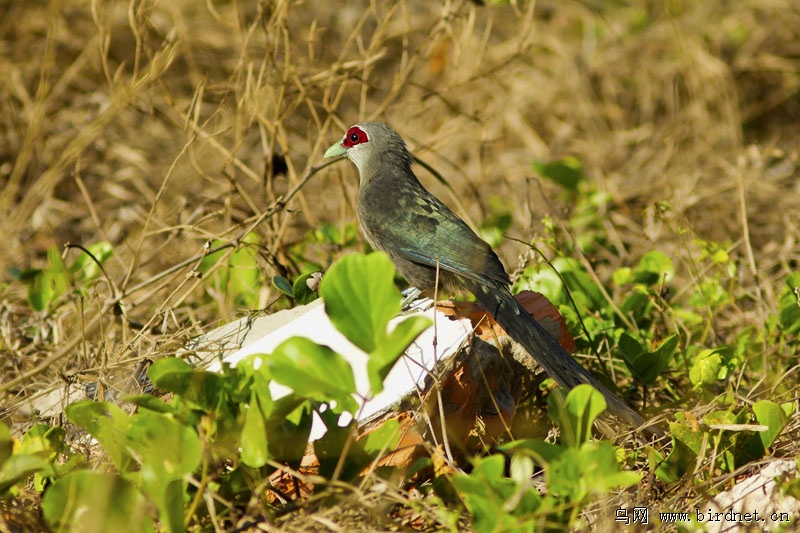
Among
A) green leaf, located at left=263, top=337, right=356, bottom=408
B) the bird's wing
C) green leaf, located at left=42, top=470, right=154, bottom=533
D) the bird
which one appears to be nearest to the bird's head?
the bird

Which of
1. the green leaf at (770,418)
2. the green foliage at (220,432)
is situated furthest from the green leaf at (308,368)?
the green leaf at (770,418)

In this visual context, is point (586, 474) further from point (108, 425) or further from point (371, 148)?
point (371, 148)

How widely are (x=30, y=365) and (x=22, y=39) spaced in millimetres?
4833

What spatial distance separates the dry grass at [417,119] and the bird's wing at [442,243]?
0.77m

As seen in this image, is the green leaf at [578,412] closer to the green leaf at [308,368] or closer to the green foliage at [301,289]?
the green leaf at [308,368]

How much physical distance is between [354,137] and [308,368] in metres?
2.84

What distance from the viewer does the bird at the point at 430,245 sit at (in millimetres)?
3428

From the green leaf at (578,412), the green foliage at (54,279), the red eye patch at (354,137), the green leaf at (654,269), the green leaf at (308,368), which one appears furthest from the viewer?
the red eye patch at (354,137)

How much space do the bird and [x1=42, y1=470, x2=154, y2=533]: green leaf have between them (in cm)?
131

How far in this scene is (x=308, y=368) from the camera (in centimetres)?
251

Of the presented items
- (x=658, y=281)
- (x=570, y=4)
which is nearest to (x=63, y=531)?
(x=658, y=281)

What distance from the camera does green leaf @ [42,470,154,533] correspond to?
2369 mm

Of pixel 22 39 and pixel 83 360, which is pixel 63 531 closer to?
pixel 83 360

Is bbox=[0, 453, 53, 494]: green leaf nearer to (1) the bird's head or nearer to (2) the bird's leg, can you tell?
(2) the bird's leg
